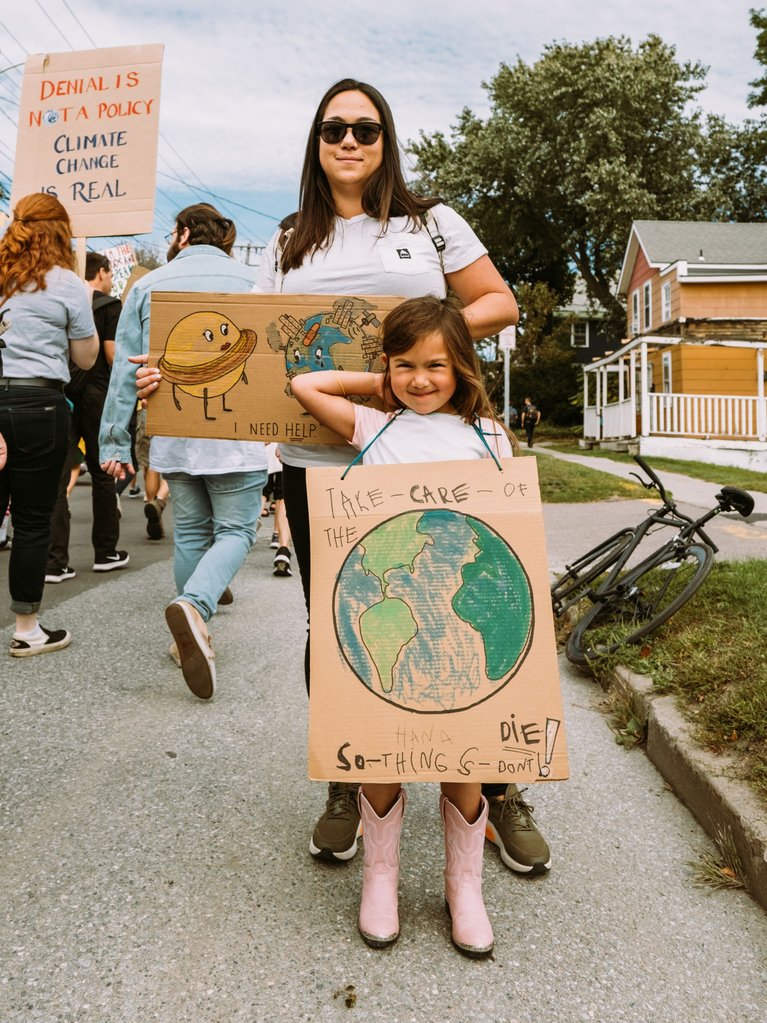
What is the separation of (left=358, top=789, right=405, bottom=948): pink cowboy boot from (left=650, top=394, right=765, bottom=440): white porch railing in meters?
21.0

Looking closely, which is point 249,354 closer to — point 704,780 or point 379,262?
point 379,262

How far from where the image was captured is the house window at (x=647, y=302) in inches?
1139

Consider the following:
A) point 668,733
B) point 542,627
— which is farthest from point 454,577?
point 668,733

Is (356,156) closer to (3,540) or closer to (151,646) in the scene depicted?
(151,646)

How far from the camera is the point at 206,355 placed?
94.4 inches

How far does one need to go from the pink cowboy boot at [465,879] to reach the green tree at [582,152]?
3272cm

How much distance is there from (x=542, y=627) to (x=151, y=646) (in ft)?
10.2

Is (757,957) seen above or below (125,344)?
below

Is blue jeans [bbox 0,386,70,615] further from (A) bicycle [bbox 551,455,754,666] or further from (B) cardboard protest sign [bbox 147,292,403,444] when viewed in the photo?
(A) bicycle [bbox 551,455,754,666]

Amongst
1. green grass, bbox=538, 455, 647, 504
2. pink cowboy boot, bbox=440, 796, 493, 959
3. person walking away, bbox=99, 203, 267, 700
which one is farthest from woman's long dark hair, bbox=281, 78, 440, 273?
green grass, bbox=538, 455, 647, 504

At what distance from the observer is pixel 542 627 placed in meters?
1.91

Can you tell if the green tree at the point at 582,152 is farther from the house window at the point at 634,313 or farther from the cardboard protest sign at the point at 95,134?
the cardboard protest sign at the point at 95,134

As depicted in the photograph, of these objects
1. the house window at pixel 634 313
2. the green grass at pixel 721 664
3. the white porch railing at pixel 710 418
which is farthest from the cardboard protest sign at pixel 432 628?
the house window at pixel 634 313

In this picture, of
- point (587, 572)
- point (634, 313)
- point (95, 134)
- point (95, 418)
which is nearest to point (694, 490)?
point (587, 572)
